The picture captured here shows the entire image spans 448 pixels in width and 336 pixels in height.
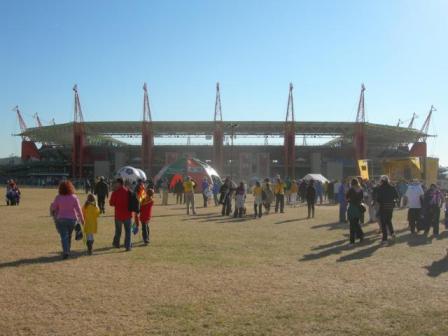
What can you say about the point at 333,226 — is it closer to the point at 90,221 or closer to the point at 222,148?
the point at 90,221

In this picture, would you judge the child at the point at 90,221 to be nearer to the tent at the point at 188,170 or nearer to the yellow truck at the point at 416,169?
the yellow truck at the point at 416,169

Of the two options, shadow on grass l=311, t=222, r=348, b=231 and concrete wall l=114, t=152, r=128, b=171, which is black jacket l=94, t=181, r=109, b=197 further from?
concrete wall l=114, t=152, r=128, b=171

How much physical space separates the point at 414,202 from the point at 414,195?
0.82ft

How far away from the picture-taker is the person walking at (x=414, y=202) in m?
14.2

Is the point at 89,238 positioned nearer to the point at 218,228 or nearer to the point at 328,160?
the point at 218,228

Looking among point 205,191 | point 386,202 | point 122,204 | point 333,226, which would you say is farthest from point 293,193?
point 122,204

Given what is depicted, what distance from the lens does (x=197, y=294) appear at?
276 inches

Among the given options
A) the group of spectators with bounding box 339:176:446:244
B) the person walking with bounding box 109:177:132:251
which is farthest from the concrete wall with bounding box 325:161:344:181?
the person walking with bounding box 109:177:132:251

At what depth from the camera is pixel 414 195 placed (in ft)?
46.8

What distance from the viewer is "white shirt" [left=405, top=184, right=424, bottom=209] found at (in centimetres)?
1423

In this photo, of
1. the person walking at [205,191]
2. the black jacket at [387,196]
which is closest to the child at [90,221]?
the black jacket at [387,196]

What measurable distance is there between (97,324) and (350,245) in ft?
25.6

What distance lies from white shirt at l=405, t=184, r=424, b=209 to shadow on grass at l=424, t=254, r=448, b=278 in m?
4.44

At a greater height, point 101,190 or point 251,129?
point 251,129
